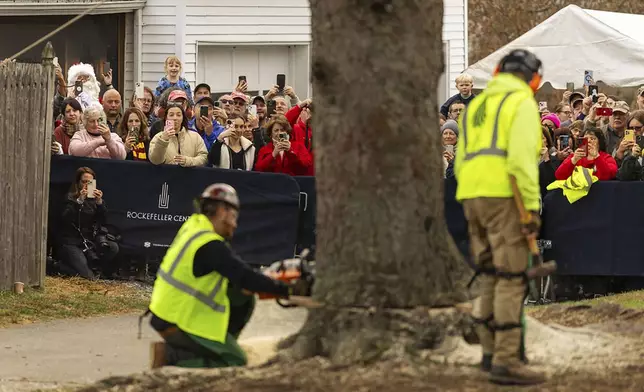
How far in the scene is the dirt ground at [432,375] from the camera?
8.20m

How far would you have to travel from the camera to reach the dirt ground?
8203mm

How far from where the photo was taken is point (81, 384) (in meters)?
9.78

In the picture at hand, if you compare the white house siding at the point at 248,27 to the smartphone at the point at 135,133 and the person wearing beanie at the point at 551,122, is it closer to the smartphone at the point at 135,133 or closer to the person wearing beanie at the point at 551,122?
the person wearing beanie at the point at 551,122

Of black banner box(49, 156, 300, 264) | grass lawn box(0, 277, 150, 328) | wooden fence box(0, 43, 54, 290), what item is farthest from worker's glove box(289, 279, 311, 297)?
black banner box(49, 156, 300, 264)

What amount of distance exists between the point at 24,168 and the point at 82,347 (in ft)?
10.1

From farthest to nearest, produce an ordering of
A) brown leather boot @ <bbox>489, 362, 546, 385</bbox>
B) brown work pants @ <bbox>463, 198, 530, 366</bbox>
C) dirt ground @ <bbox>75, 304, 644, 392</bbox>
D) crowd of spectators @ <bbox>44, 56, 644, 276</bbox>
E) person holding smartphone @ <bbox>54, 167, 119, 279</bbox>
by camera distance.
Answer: person holding smartphone @ <bbox>54, 167, 119, 279</bbox>
crowd of spectators @ <bbox>44, 56, 644, 276</bbox>
brown work pants @ <bbox>463, 198, 530, 366</bbox>
brown leather boot @ <bbox>489, 362, 546, 385</bbox>
dirt ground @ <bbox>75, 304, 644, 392</bbox>

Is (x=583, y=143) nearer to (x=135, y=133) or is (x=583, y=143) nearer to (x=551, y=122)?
(x=551, y=122)

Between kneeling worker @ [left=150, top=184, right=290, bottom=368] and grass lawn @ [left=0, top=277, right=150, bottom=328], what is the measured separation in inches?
149

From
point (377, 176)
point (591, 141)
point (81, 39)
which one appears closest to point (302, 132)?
point (591, 141)

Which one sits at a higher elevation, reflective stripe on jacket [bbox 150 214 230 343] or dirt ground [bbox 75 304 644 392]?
reflective stripe on jacket [bbox 150 214 230 343]

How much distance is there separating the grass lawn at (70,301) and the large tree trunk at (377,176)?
15.2ft

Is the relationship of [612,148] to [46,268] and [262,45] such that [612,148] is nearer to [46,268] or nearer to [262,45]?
[46,268]

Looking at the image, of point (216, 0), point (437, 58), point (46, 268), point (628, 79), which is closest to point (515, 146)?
point (437, 58)

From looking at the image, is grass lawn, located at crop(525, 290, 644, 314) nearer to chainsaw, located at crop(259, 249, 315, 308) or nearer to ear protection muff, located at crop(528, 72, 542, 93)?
chainsaw, located at crop(259, 249, 315, 308)
